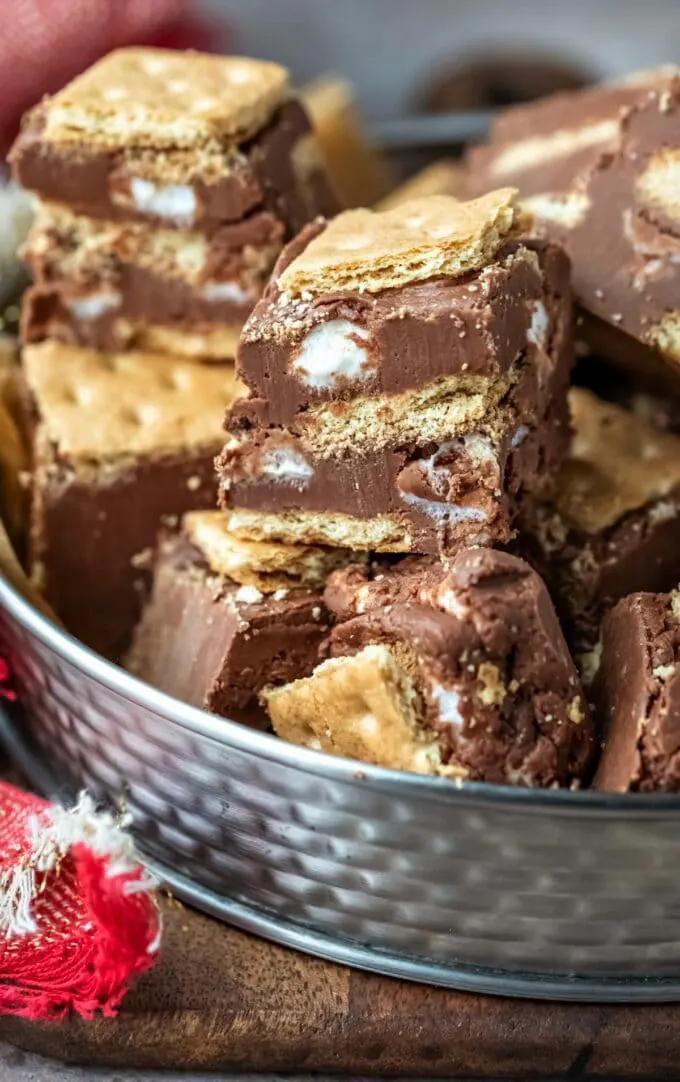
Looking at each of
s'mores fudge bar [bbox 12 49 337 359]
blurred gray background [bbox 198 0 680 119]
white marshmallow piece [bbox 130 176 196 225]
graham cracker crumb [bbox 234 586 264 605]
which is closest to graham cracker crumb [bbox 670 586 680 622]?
graham cracker crumb [bbox 234 586 264 605]

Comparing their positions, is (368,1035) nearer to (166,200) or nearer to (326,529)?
(326,529)

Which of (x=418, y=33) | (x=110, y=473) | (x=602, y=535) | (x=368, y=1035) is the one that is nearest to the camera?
(x=368, y=1035)

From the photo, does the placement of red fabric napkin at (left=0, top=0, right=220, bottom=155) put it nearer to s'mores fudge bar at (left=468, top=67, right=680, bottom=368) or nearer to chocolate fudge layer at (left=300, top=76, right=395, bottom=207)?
chocolate fudge layer at (left=300, top=76, right=395, bottom=207)

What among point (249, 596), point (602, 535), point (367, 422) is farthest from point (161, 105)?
point (602, 535)

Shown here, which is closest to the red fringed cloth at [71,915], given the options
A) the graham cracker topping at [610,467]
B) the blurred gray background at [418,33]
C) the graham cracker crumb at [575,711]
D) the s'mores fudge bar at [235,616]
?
the s'mores fudge bar at [235,616]

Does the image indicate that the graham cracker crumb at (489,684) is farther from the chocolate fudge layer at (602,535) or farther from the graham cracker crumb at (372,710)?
the chocolate fudge layer at (602,535)
